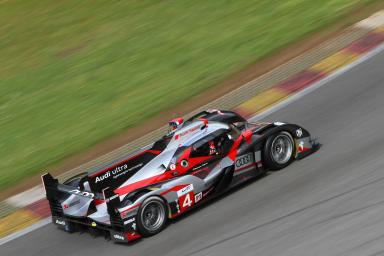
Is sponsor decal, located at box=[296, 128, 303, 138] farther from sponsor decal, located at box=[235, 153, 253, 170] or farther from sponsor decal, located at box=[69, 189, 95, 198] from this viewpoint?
sponsor decal, located at box=[69, 189, 95, 198]

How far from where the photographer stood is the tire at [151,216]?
1144 centimetres

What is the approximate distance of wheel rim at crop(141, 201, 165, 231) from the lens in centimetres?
1159

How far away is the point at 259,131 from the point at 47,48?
10.6 meters

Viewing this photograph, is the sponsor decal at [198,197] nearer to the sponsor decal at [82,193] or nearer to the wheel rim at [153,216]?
the wheel rim at [153,216]

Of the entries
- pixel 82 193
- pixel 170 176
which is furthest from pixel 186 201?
pixel 82 193

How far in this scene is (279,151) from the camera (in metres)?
13.2

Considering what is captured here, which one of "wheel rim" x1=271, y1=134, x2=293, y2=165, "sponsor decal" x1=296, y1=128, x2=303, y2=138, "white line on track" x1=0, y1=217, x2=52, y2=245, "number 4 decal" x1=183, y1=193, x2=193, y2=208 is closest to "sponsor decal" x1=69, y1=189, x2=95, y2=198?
"white line on track" x1=0, y1=217, x2=52, y2=245

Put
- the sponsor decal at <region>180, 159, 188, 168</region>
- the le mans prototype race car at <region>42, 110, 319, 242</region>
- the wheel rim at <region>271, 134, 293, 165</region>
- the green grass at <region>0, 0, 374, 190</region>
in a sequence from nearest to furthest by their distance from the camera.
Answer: the le mans prototype race car at <region>42, 110, 319, 242</region> → the sponsor decal at <region>180, 159, 188, 168</region> → the wheel rim at <region>271, 134, 293, 165</region> → the green grass at <region>0, 0, 374, 190</region>

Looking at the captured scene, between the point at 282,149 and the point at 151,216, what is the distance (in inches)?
119

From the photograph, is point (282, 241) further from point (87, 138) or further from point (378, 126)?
point (87, 138)

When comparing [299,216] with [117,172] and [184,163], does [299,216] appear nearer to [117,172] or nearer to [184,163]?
[184,163]

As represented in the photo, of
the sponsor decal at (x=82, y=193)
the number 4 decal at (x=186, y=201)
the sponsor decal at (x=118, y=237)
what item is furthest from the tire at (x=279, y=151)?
the sponsor decal at (x=82, y=193)

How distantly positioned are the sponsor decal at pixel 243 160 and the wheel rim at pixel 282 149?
1.76 ft

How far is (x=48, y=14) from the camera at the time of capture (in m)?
23.6
